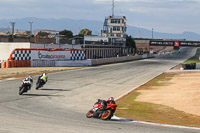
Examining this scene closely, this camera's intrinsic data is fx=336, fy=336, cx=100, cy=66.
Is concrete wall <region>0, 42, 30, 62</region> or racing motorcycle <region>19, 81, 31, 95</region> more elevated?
concrete wall <region>0, 42, 30, 62</region>

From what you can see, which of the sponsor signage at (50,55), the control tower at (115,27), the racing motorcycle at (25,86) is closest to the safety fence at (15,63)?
the sponsor signage at (50,55)

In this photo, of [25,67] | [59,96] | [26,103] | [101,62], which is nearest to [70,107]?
[26,103]

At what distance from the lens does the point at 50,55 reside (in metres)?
46.2

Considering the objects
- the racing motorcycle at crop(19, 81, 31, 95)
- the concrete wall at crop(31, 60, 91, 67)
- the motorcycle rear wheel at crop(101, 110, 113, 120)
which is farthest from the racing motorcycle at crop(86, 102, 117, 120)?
the concrete wall at crop(31, 60, 91, 67)

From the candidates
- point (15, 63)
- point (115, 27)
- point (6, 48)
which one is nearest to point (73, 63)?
point (15, 63)

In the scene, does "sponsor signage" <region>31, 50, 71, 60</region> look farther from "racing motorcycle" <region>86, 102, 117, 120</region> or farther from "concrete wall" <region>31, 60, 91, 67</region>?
"racing motorcycle" <region>86, 102, 117, 120</region>

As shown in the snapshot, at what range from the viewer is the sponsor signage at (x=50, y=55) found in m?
44.6

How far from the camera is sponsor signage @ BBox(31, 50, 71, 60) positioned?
44603 mm

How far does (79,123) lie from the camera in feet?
36.6

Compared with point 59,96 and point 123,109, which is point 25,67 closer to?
point 59,96

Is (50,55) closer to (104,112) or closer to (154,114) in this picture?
(154,114)

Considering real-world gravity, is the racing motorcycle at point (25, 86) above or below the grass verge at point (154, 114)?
above

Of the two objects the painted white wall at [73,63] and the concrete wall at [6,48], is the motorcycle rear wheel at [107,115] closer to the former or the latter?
the painted white wall at [73,63]

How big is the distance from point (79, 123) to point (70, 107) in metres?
4.22
